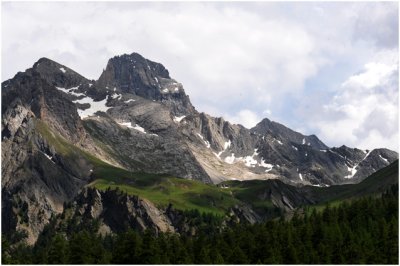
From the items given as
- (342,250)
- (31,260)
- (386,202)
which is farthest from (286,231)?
(31,260)

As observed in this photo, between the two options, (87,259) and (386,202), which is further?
(386,202)

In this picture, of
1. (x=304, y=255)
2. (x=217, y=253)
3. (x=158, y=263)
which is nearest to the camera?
(x=158, y=263)

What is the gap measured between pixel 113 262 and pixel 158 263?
37.4ft

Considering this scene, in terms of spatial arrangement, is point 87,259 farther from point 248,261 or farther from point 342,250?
point 342,250

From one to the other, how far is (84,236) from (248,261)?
117ft

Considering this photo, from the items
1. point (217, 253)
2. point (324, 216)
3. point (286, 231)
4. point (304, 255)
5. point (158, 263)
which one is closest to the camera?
point (158, 263)

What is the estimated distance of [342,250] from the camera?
142 m

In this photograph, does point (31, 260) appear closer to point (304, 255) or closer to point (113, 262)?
point (113, 262)

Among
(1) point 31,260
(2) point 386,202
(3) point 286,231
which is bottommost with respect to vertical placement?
(1) point 31,260

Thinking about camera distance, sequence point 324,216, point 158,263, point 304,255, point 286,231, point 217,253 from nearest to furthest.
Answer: point 158,263 < point 217,253 < point 304,255 < point 286,231 < point 324,216

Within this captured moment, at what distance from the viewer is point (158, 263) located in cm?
11731

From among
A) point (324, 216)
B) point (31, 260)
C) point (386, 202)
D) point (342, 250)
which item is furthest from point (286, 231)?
point (31, 260)

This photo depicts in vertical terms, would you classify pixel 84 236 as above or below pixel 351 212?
below

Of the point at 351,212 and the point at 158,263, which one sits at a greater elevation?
the point at 351,212
